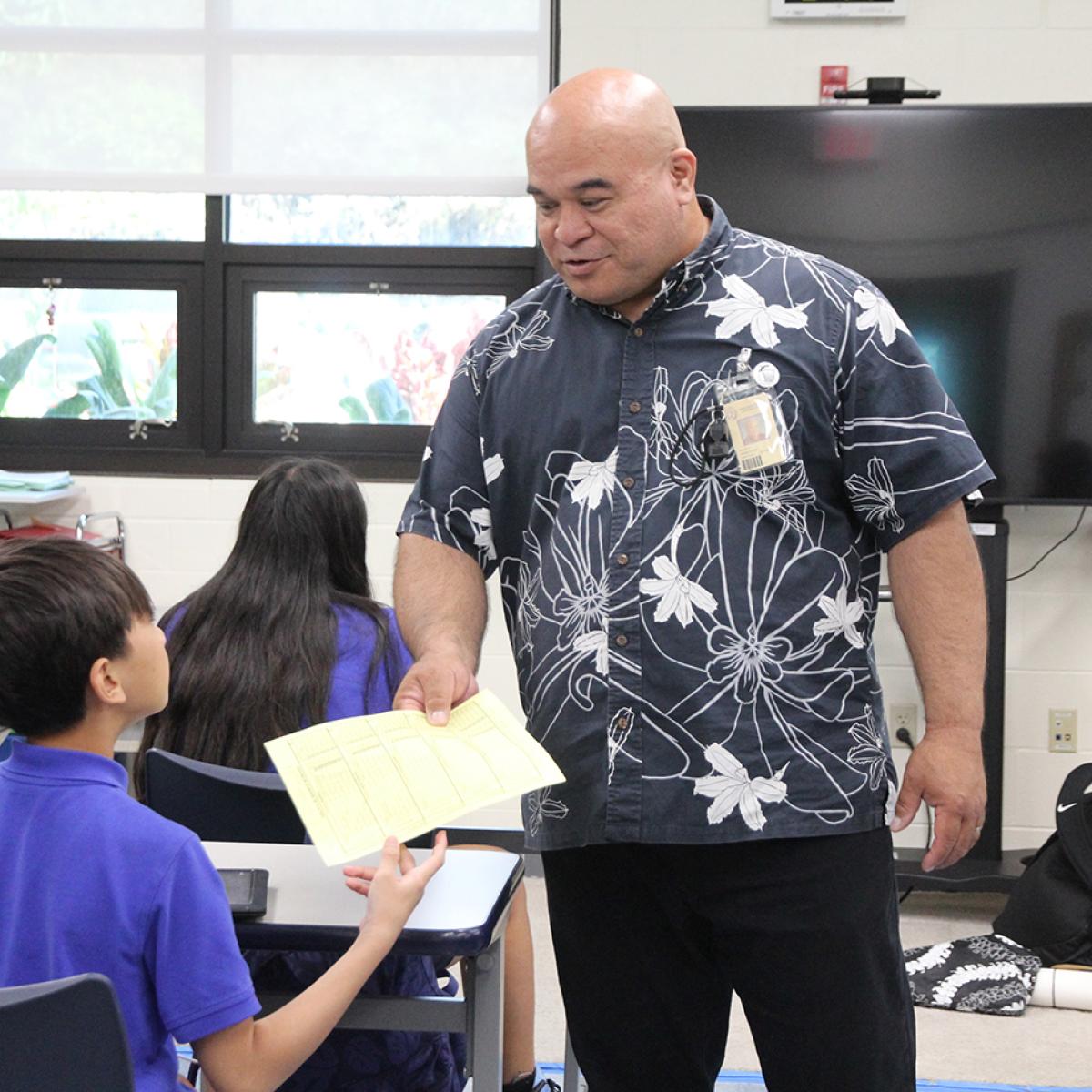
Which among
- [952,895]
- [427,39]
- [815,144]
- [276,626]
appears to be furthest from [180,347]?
[952,895]

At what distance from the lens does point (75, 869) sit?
4.00 feet

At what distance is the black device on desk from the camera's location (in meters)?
1.40

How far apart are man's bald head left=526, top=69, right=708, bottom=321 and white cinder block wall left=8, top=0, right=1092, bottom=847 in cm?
232

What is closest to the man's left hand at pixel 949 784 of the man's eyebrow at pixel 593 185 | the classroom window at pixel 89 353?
the man's eyebrow at pixel 593 185

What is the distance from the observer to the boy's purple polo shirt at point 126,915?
1.22 meters

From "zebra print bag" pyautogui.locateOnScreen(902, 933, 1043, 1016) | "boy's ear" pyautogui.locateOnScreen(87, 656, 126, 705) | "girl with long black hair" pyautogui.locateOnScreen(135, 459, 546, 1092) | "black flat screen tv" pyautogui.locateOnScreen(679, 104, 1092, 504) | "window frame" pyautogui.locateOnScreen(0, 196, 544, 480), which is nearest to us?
"boy's ear" pyautogui.locateOnScreen(87, 656, 126, 705)

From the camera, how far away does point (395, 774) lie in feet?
4.16

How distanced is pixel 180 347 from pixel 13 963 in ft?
9.93

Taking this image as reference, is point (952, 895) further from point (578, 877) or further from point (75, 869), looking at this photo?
point (75, 869)

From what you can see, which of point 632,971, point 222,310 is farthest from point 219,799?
point 222,310

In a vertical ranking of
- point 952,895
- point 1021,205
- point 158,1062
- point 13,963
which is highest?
point 1021,205

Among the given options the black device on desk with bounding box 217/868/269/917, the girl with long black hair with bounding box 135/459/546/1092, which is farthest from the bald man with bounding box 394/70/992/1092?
the girl with long black hair with bounding box 135/459/546/1092

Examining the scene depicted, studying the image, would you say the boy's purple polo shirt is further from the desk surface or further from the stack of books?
the stack of books

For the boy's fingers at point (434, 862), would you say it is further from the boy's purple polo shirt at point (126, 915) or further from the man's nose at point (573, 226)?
the man's nose at point (573, 226)
